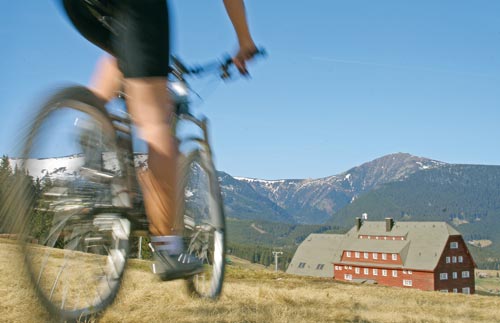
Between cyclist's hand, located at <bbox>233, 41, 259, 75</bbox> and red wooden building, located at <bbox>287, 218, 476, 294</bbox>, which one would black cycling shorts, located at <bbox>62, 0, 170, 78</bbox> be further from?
red wooden building, located at <bbox>287, 218, 476, 294</bbox>

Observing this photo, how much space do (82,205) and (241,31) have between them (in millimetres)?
1320

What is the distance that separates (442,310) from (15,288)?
5.02m

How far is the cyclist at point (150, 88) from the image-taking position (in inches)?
94.7

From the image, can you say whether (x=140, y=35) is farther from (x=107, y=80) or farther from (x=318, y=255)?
(x=318, y=255)

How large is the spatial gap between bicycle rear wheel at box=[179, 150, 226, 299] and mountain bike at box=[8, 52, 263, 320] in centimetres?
41

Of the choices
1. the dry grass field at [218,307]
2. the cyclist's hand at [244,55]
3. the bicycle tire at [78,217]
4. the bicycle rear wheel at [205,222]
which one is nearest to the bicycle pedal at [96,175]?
the bicycle tire at [78,217]

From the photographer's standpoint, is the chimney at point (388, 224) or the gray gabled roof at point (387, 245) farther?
the chimney at point (388, 224)

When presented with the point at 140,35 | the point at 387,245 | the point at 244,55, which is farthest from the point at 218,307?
the point at 387,245

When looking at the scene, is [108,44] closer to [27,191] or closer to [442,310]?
[27,191]

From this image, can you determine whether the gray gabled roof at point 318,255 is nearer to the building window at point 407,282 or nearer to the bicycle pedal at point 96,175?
the building window at point 407,282

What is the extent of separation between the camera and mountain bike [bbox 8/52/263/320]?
2.34 metres

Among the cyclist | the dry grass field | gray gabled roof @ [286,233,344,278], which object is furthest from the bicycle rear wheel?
gray gabled roof @ [286,233,344,278]

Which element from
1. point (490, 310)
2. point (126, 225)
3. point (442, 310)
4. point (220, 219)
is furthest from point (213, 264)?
point (490, 310)

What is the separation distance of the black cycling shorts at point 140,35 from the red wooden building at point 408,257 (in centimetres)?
9302
